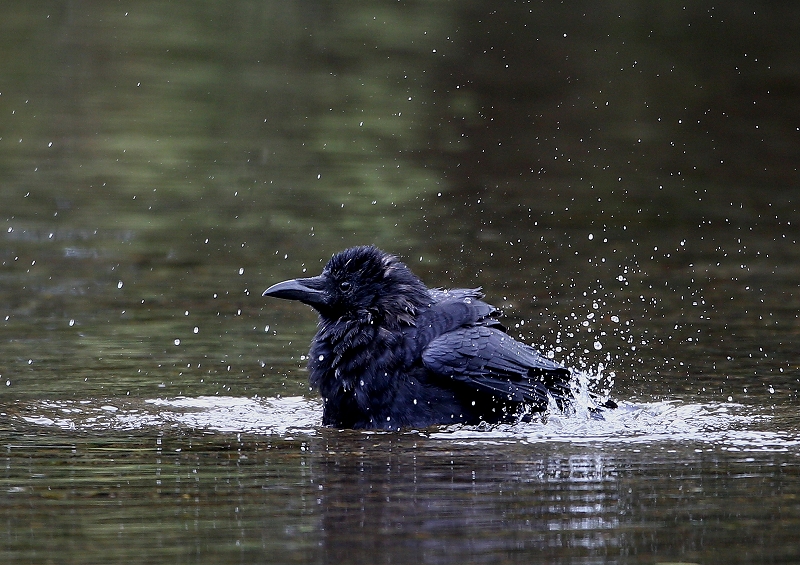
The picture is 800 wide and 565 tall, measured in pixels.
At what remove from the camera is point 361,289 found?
8.26 m

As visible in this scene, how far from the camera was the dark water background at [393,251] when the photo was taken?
5.89 meters

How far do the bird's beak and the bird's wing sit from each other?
29.5 inches

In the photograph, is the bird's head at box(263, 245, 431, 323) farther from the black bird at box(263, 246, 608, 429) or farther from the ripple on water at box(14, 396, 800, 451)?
the ripple on water at box(14, 396, 800, 451)

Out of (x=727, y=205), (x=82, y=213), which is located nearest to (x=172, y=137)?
(x=82, y=213)

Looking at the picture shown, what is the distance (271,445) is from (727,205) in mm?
9396

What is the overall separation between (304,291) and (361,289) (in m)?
0.35

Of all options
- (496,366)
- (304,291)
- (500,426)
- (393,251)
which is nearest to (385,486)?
(500,426)

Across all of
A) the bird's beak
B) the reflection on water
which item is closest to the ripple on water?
the reflection on water

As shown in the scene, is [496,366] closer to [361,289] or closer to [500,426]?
[500,426]

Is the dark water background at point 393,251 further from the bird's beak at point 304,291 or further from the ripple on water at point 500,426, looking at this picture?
the bird's beak at point 304,291

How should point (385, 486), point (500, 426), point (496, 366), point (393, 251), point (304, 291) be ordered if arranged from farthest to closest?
point (393, 251)
point (304, 291)
point (496, 366)
point (500, 426)
point (385, 486)

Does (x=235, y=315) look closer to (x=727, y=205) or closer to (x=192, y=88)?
(x=727, y=205)

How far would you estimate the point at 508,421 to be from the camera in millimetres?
7965

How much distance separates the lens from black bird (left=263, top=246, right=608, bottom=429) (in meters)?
7.83
